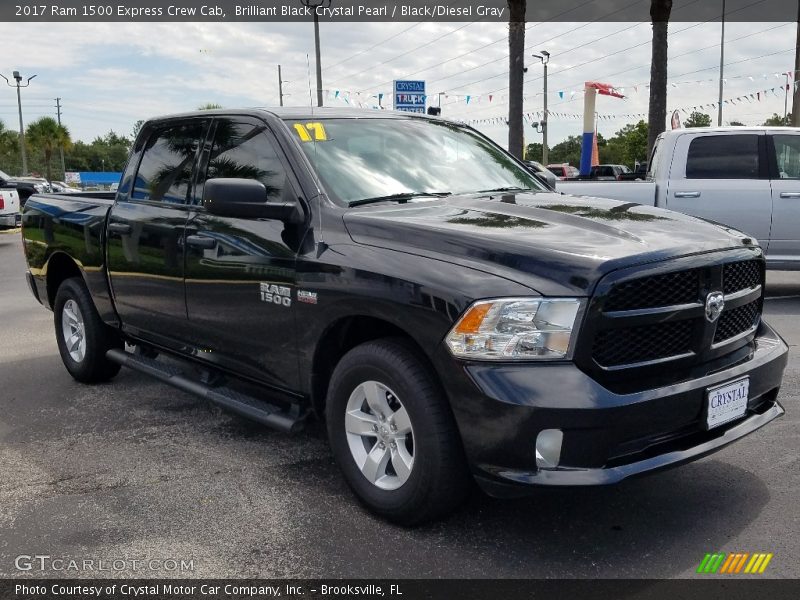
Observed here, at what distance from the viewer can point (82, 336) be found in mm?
5953

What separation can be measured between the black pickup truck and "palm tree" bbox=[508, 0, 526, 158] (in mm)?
15369

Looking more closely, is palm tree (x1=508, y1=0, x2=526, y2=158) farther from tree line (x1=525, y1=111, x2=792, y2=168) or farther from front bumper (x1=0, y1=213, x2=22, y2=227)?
tree line (x1=525, y1=111, x2=792, y2=168)

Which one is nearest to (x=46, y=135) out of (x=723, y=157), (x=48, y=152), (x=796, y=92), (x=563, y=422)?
(x=48, y=152)

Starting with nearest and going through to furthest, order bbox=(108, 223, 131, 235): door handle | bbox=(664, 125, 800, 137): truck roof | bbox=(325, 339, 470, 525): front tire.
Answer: bbox=(325, 339, 470, 525): front tire < bbox=(108, 223, 131, 235): door handle < bbox=(664, 125, 800, 137): truck roof

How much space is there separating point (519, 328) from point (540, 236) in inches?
18.7

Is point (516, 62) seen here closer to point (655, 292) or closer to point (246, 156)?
point (246, 156)

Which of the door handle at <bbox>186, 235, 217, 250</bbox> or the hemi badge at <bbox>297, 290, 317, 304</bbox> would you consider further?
the door handle at <bbox>186, 235, 217, 250</bbox>

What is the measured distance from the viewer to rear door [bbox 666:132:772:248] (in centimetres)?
909

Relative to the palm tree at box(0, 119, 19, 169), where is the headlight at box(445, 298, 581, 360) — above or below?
below

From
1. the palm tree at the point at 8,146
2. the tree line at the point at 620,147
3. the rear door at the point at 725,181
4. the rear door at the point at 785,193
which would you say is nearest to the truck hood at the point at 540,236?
the rear door at the point at 725,181

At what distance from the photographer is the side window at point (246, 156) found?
417 centimetres

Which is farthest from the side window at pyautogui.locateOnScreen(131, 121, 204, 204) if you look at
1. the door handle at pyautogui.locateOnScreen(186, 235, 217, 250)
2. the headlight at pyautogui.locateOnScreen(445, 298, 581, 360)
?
the headlight at pyautogui.locateOnScreen(445, 298, 581, 360)

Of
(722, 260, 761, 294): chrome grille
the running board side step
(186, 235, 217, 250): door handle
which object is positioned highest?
(186, 235, 217, 250): door handle
